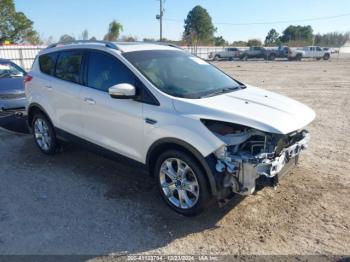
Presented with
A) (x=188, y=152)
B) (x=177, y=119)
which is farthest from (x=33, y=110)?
(x=188, y=152)

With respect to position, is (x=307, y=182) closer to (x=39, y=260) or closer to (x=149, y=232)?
(x=149, y=232)

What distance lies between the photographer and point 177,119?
3682 millimetres

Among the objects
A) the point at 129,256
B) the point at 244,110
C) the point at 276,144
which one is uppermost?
the point at 244,110

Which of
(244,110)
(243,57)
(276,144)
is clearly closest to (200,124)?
(244,110)

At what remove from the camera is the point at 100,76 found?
15.1ft

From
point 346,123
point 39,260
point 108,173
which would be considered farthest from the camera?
point 346,123

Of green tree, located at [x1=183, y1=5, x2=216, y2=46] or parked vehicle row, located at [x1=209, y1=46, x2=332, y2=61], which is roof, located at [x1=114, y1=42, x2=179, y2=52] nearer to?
parked vehicle row, located at [x1=209, y1=46, x2=332, y2=61]

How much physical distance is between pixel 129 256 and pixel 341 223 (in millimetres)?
2317

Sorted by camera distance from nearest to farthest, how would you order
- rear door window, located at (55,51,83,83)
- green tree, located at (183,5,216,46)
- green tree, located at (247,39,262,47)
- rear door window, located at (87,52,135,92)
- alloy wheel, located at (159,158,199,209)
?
alloy wheel, located at (159,158,199,209), rear door window, located at (87,52,135,92), rear door window, located at (55,51,83,83), green tree, located at (247,39,262,47), green tree, located at (183,5,216,46)

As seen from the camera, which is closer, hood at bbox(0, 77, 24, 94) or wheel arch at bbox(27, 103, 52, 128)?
wheel arch at bbox(27, 103, 52, 128)

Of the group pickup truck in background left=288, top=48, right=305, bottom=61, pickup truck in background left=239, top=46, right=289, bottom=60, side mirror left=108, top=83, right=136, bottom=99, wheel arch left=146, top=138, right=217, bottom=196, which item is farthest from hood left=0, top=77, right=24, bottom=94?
pickup truck in background left=239, top=46, right=289, bottom=60

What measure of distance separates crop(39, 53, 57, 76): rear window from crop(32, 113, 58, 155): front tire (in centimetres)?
75

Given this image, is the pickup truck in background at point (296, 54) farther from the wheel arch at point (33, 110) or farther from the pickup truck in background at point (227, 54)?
the wheel arch at point (33, 110)

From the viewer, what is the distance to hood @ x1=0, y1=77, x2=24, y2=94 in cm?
823
